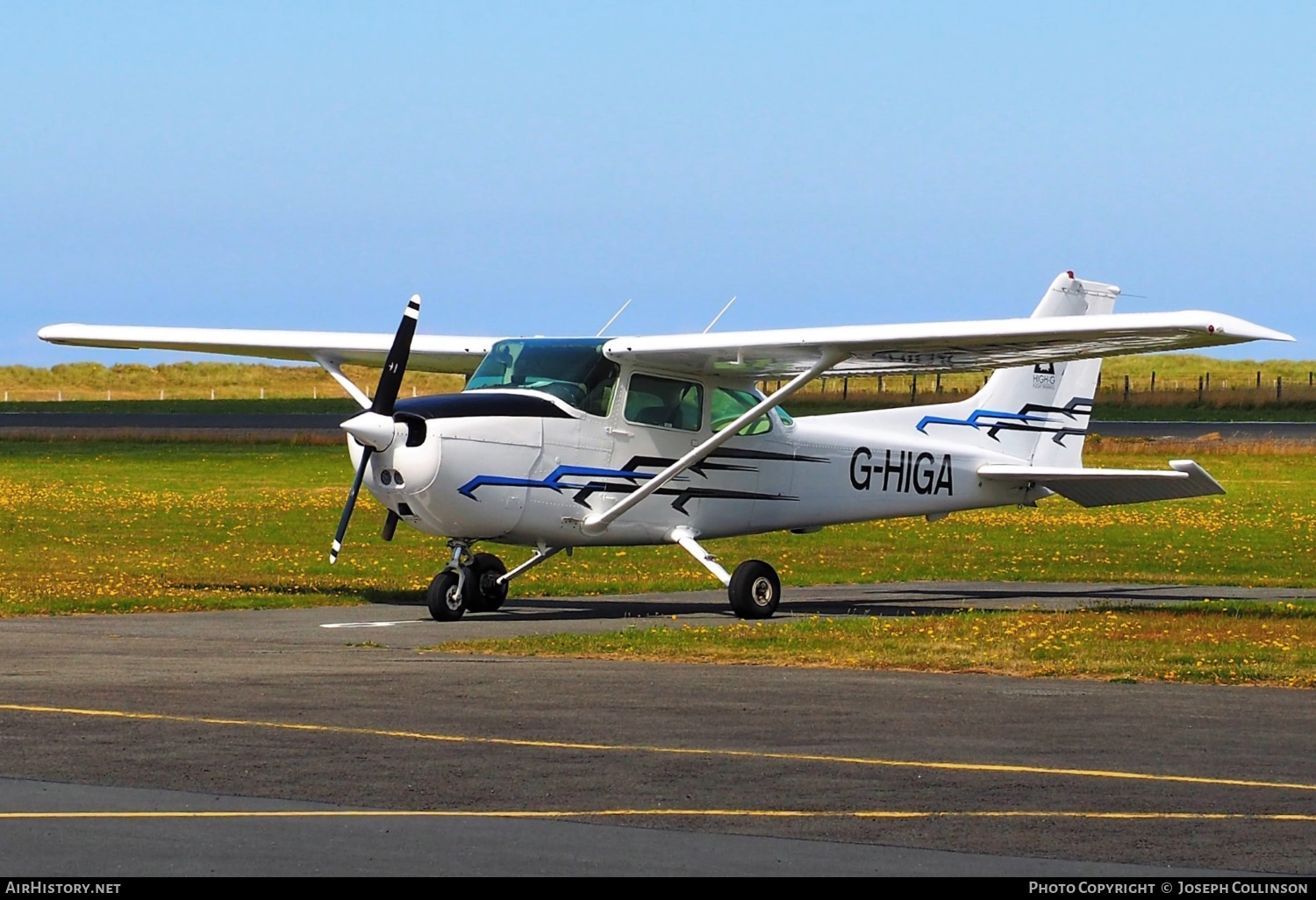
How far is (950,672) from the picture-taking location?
561 inches

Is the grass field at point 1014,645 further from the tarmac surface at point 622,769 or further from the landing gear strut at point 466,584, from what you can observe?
the landing gear strut at point 466,584

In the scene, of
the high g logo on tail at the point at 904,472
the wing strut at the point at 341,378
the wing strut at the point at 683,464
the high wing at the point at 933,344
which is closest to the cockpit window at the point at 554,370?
the high wing at the point at 933,344

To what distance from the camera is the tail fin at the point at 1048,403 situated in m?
23.7

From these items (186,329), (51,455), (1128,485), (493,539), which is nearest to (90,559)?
(186,329)

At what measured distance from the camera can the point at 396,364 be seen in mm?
19172

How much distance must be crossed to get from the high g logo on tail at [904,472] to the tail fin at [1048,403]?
61cm

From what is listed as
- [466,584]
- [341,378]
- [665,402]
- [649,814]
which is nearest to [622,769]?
[649,814]

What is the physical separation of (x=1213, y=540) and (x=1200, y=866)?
997 inches

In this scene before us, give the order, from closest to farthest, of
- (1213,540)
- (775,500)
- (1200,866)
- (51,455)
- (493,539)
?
(1200,866) → (493,539) → (775,500) → (1213,540) → (51,455)

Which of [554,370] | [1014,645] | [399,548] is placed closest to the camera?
[1014,645]

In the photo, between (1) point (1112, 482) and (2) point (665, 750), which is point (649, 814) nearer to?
(2) point (665, 750)

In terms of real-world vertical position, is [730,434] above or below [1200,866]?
above

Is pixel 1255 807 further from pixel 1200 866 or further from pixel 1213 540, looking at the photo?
pixel 1213 540

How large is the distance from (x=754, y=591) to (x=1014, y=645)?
4.34 m
